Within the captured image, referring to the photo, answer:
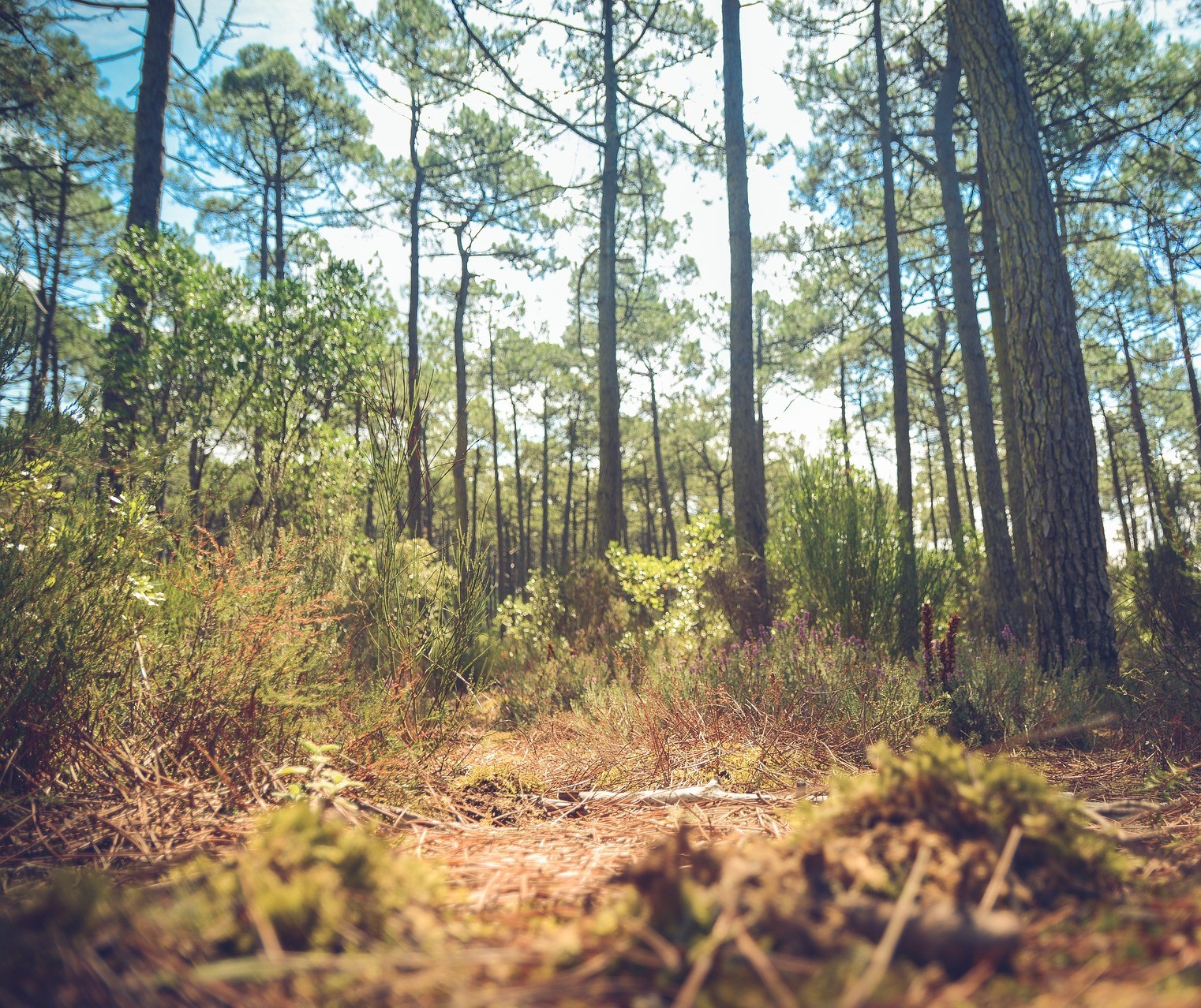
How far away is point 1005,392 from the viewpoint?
7508mm

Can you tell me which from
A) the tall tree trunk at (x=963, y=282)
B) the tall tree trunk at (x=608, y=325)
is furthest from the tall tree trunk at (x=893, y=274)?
the tall tree trunk at (x=608, y=325)

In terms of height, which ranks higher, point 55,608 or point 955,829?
point 55,608

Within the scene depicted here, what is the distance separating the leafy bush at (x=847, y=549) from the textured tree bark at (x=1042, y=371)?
46.3 inches

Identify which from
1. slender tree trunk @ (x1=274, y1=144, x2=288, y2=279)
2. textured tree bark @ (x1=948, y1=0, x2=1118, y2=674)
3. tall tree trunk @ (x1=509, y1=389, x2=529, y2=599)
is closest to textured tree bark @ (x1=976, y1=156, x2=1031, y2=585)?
textured tree bark @ (x1=948, y1=0, x2=1118, y2=674)

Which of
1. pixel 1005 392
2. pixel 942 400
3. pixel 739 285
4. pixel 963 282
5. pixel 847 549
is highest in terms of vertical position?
pixel 942 400

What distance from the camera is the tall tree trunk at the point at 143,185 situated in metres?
7.40

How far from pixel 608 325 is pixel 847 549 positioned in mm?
6095

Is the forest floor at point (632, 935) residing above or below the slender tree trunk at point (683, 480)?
below

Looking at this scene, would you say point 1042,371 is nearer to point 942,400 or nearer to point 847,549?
point 847,549

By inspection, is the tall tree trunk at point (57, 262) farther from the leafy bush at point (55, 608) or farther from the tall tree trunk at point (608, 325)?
the leafy bush at point (55, 608)

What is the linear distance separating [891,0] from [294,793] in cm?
1371

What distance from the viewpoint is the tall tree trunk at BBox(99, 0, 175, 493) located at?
7.40 metres

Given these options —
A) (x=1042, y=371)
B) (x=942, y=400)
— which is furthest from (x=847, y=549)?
(x=942, y=400)

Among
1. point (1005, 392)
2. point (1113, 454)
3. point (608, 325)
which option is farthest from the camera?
point (1113, 454)
